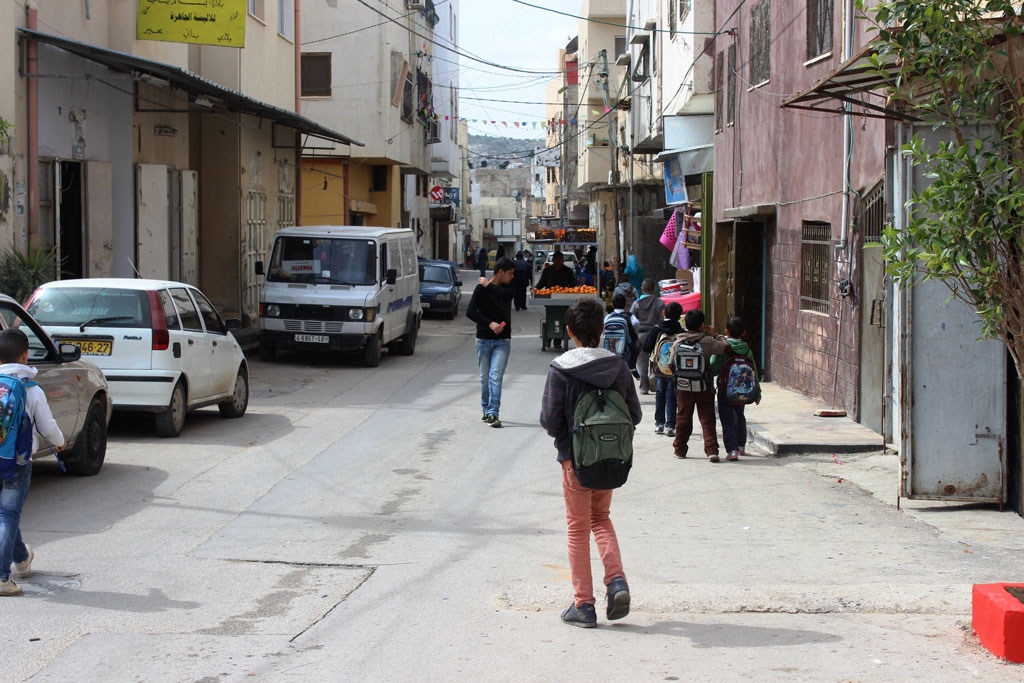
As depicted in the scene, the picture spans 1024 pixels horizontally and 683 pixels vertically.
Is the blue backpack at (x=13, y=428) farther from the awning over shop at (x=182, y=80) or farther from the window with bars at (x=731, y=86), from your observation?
the window with bars at (x=731, y=86)

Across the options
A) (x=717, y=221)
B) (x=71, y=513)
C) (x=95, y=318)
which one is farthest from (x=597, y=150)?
(x=71, y=513)

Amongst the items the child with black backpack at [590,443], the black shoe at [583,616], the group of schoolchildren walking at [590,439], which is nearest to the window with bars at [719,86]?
the group of schoolchildren walking at [590,439]

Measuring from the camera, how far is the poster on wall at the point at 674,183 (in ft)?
91.8

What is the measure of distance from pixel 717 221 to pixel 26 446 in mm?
16519

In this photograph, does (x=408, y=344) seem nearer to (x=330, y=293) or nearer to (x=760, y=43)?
(x=330, y=293)

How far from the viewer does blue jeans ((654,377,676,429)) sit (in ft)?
41.5

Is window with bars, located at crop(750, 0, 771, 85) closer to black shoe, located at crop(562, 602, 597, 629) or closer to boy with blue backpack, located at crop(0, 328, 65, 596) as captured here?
black shoe, located at crop(562, 602, 597, 629)

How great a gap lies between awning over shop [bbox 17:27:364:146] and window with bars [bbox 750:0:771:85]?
850 cm

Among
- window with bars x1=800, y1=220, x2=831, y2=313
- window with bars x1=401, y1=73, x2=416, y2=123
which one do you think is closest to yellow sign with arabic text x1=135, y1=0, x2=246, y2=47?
window with bars x1=800, y1=220, x2=831, y2=313

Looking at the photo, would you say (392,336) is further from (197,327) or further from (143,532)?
(143,532)

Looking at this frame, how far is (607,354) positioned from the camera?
5742 mm

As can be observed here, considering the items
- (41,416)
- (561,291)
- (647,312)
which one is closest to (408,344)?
(561,291)

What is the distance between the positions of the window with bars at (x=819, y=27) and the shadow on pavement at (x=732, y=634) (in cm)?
1007

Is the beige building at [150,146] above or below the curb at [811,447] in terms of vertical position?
above
